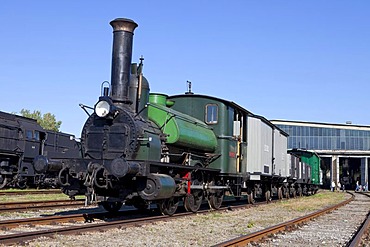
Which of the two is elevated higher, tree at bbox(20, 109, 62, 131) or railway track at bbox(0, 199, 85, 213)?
tree at bbox(20, 109, 62, 131)

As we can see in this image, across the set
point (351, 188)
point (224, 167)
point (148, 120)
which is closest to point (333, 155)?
point (351, 188)

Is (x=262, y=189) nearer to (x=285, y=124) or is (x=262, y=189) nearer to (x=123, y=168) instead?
(x=123, y=168)

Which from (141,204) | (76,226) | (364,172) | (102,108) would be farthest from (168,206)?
(364,172)

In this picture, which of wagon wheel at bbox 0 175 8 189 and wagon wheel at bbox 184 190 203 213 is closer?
wagon wheel at bbox 184 190 203 213

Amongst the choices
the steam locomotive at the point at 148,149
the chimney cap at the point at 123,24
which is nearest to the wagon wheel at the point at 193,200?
the steam locomotive at the point at 148,149

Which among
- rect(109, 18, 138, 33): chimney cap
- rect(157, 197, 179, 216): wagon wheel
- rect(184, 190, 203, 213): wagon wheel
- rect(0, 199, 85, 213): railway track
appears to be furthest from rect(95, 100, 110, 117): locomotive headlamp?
rect(0, 199, 85, 213): railway track

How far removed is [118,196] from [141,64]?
368 centimetres

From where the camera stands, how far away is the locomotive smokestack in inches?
454

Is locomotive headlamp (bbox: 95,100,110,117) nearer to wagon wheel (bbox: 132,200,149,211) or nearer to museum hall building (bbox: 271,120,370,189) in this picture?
wagon wheel (bbox: 132,200,149,211)

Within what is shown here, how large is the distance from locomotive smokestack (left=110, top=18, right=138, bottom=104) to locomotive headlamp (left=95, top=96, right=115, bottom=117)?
551mm

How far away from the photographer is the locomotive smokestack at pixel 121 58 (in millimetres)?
11531

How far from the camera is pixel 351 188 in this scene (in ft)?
230

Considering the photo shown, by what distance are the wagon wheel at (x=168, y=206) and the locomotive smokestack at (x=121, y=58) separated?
3164mm

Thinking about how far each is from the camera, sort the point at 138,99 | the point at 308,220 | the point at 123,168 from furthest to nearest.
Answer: the point at 308,220
the point at 138,99
the point at 123,168
